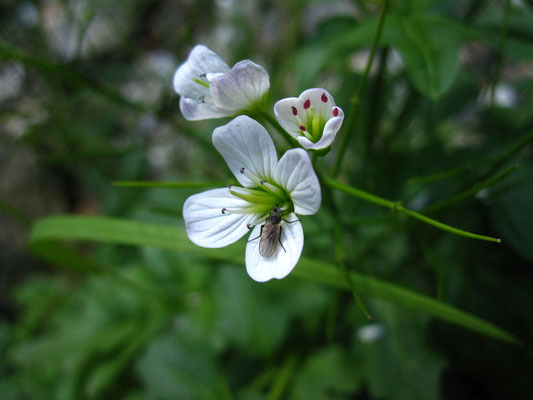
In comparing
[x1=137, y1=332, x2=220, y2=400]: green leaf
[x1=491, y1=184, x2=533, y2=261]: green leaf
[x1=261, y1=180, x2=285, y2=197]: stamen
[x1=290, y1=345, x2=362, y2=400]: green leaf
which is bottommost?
[x1=137, y1=332, x2=220, y2=400]: green leaf

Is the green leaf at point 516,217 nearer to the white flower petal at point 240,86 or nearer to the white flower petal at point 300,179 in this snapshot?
the white flower petal at point 300,179

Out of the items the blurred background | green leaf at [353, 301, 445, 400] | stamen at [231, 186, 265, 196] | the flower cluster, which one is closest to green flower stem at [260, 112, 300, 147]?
the flower cluster

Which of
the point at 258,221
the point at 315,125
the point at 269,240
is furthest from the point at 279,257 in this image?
the point at 315,125

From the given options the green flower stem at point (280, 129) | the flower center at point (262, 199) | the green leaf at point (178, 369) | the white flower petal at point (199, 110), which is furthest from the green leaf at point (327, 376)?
the white flower petal at point (199, 110)

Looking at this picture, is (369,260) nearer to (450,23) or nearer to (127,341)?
(450,23)

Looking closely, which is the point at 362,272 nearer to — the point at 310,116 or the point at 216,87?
the point at 310,116

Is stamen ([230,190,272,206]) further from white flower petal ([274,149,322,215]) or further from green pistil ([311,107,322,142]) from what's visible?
green pistil ([311,107,322,142])
